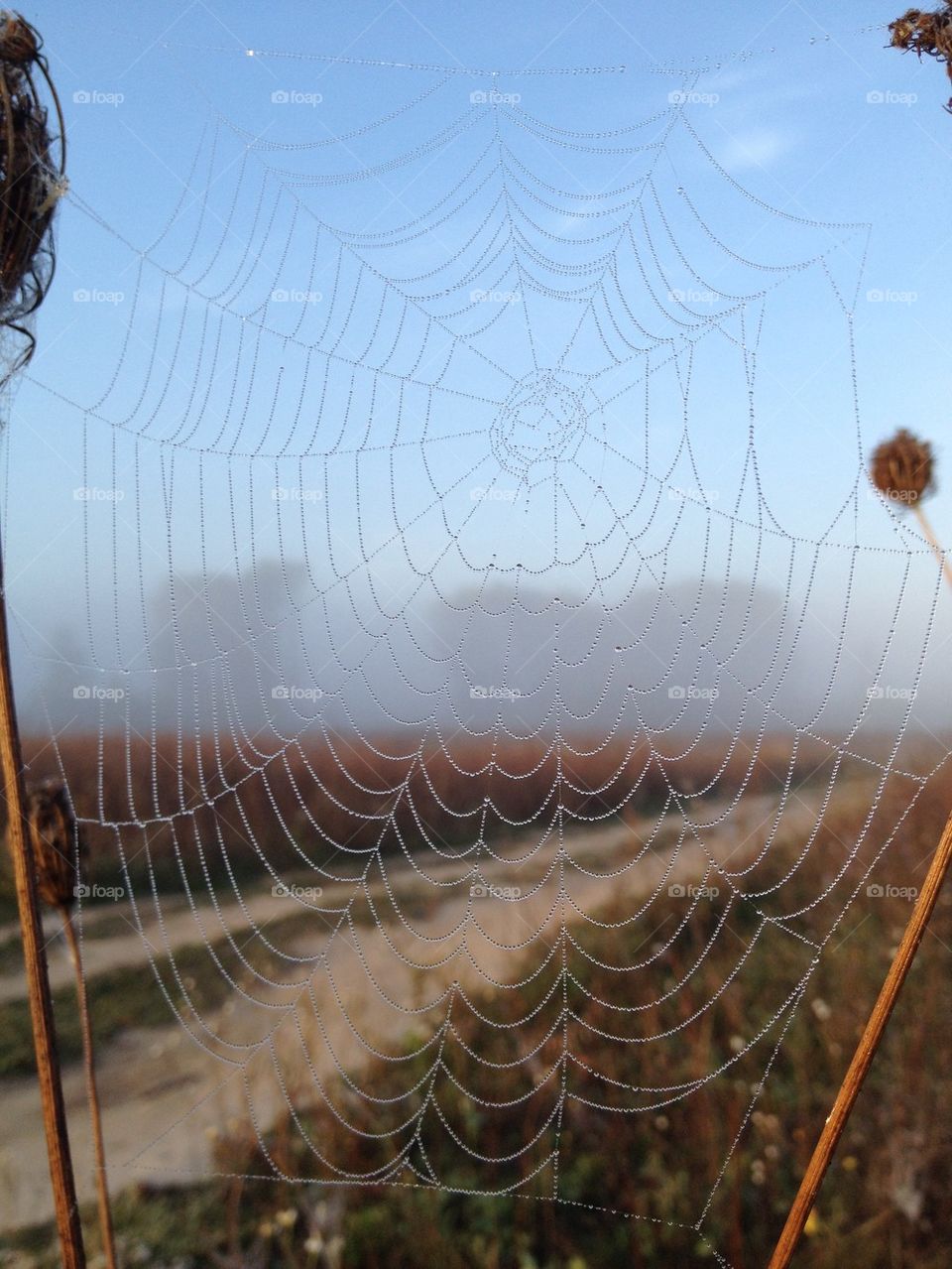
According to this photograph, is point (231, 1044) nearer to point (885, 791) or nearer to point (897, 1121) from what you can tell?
point (897, 1121)

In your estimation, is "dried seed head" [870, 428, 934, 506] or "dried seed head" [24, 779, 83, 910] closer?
"dried seed head" [24, 779, 83, 910]

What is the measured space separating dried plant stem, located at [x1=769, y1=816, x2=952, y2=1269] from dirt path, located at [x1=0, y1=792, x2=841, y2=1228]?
1.67m

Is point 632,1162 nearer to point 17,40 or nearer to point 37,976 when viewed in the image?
point 37,976

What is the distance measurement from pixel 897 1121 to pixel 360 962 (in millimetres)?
1850

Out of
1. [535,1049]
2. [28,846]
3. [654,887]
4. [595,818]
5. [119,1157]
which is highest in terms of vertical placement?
[28,846]

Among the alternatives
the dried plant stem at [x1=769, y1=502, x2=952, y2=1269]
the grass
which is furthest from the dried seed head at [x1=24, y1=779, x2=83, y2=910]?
the dried plant stem at [x1=769, y1=502, x2=952, y2=1269]

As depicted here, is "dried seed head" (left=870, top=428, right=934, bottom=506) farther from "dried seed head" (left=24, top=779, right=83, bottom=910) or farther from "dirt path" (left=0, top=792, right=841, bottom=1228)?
"dried seed head" (left=24, top=779, right=83, bottom=910)

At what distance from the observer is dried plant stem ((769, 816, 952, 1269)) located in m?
1.92

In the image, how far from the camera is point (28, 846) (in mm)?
2301

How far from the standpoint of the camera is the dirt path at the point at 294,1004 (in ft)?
11.8

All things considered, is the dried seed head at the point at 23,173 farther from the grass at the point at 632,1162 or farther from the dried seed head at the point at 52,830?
the grass at the point at 632,1162

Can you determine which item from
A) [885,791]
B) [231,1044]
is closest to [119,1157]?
[231,1044]

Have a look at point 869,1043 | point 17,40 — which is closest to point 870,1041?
point 869,1043

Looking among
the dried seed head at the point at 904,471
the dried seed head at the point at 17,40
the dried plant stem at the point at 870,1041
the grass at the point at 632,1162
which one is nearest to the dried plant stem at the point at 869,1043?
the dried plant stem at the point at 870,1041
